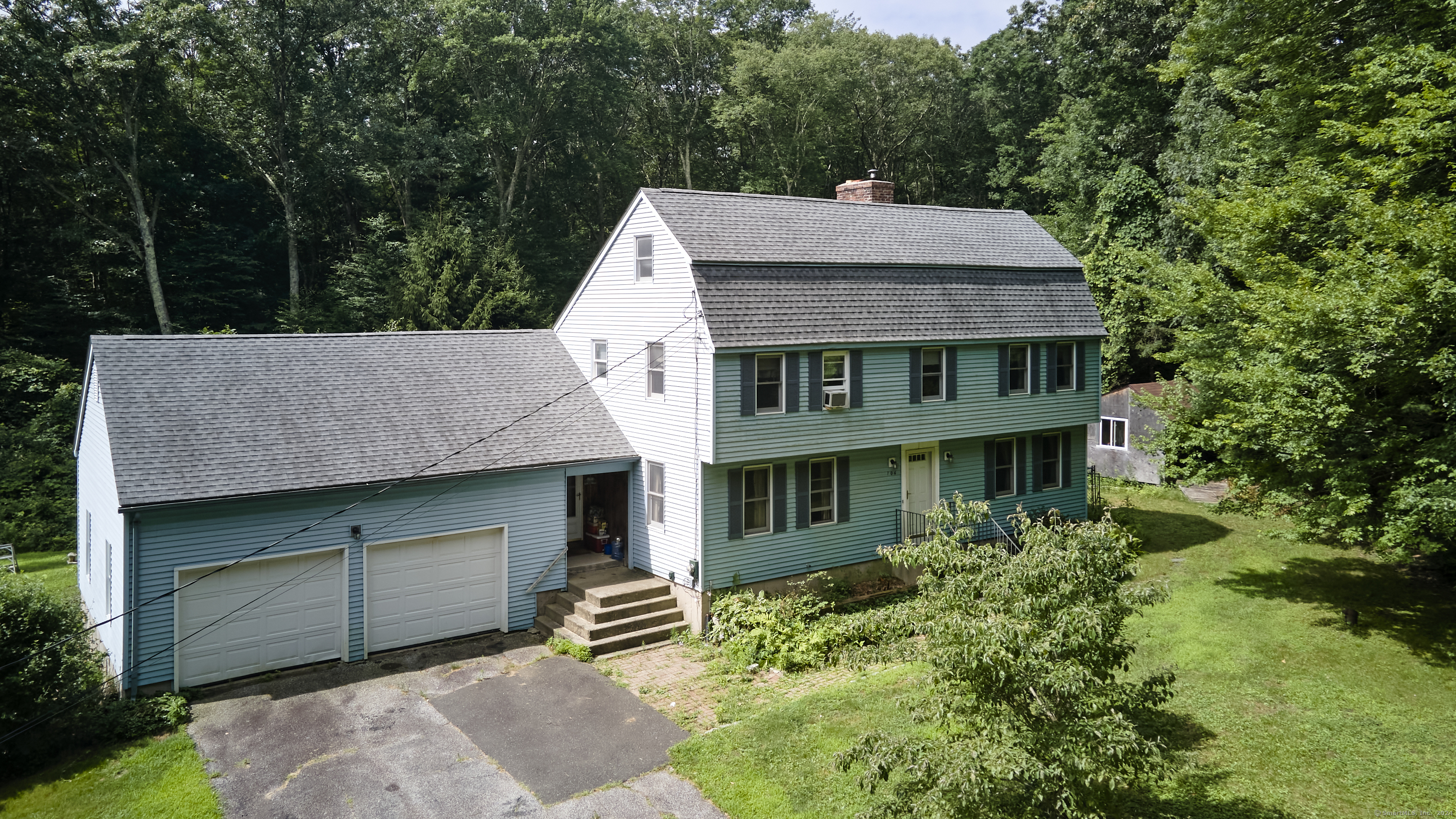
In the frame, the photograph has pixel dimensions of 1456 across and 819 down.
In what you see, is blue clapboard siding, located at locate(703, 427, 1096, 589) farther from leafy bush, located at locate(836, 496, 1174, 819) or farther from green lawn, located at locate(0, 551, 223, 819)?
green lawn, located at locate(0, 551, 223, 819)

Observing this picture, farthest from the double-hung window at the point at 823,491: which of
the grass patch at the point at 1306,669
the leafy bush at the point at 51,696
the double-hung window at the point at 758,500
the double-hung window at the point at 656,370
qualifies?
the leafy bush at the point at 51,696

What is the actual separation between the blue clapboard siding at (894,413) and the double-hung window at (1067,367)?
0.68ft

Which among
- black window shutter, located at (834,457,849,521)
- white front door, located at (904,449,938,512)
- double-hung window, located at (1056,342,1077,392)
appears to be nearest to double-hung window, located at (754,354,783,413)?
black window shutter, located at (834,457,849,521)

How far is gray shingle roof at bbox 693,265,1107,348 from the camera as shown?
1616 cm

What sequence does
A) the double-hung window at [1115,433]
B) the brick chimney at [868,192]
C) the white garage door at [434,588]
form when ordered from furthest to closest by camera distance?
the double-hung window at [1115,433]
the brick chimney at [868,192]
the white garage door at [434,588]

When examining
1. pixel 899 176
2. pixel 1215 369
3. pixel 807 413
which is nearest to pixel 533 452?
pixel 807 413

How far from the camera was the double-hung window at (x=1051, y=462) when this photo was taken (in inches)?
839

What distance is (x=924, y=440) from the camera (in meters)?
18.5

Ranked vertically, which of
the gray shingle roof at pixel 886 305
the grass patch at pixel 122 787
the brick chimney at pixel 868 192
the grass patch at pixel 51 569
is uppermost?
the brick chimney at pixel 868 192

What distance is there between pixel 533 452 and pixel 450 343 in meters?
4.14

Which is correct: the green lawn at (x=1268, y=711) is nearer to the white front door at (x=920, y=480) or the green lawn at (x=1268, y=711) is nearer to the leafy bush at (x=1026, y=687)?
the leafy bush at (x=1026, y=687)

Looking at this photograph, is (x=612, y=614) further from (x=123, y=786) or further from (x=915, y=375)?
(x=915, y=375)

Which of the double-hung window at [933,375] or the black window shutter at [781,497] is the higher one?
the double-hung window at [933,375]

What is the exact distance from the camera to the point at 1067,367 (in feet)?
69.5
